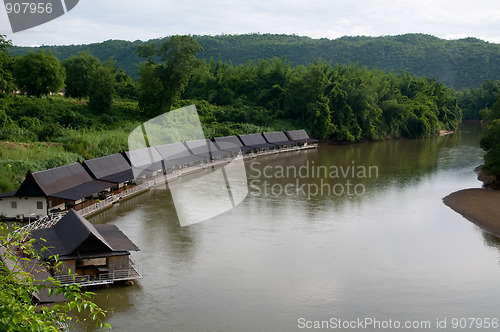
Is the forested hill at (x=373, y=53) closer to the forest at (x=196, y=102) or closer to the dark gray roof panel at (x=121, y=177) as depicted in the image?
the forest at (x=196, y=102)

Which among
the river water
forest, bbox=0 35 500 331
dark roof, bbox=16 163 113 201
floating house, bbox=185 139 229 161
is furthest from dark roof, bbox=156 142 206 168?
dark roof, bbox=16 163 113 201

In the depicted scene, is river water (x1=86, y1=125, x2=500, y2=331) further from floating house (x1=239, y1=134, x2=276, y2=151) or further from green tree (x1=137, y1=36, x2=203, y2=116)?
green tree (x1=137, y1=36, x2=203, y2=116)

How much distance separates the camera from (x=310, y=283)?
15.6m

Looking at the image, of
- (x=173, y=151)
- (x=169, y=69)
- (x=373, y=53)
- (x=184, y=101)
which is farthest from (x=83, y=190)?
(x=373, y=53)

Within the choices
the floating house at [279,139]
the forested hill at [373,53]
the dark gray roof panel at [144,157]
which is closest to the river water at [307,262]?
the dark gray roof panel at [144,157]

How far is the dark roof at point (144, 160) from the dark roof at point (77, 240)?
38.0ft

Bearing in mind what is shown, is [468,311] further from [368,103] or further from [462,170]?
[368,103]

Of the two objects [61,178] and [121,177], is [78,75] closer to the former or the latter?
[121,177]

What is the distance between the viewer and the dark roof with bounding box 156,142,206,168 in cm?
3281

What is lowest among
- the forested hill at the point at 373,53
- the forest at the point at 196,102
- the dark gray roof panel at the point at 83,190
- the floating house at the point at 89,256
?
the floating house at the point at 89,256

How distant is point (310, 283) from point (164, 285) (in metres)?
4.60

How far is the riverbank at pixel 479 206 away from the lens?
22422 millimetres

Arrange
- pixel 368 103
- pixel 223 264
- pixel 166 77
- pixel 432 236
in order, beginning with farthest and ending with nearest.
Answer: pixel 368 103
pixel 166 77
pixel 432 236
pixel 223 264

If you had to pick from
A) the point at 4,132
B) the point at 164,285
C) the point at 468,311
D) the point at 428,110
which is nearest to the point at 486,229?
the point at 468,311
